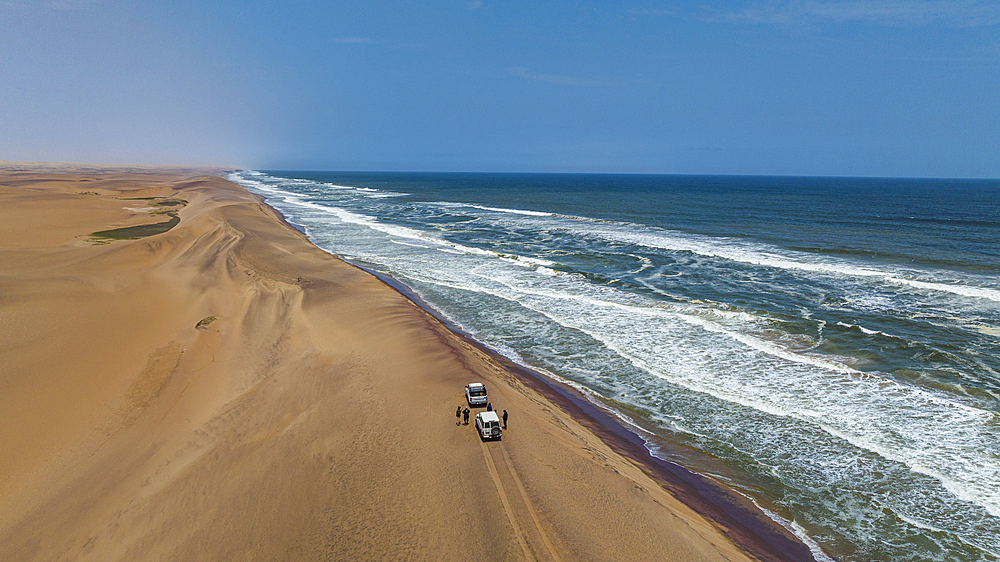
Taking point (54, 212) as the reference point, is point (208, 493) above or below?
below

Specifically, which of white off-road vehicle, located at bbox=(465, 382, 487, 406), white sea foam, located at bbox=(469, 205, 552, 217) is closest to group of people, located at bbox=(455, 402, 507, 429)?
white off-road vehicle, located at bbox=(465, 382, 487, 406)

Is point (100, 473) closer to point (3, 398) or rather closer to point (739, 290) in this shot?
point (3, 398)

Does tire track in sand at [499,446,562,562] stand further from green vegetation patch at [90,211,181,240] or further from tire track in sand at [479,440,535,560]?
green vegetation patch at [90,211,181,240]

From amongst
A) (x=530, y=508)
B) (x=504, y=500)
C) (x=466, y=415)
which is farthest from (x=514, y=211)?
(x=530, y=508)

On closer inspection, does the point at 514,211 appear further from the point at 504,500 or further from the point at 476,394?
the point at 504,500

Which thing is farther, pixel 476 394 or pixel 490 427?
pixel 476 394

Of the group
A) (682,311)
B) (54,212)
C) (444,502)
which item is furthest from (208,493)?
(54,212)
